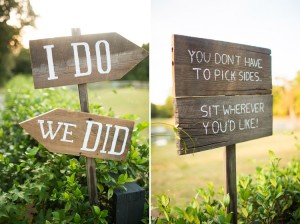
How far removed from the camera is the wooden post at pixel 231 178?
2086 millimetres

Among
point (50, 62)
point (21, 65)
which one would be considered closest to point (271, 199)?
point (50, 62)

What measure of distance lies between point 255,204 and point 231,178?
297mm

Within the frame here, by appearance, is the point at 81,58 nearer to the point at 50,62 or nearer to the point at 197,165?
the point at 50,62

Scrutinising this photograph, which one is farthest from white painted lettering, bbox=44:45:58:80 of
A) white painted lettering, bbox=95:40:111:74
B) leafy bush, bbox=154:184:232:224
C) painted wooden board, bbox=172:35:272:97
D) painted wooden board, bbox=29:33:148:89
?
leafy bush, bbox=154:184:232:224

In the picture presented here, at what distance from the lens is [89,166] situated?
1923mm

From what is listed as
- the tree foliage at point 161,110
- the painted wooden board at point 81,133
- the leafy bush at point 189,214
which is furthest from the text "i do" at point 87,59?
the tree foliage at point 161,110

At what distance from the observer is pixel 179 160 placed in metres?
5.77

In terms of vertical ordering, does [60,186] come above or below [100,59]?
below

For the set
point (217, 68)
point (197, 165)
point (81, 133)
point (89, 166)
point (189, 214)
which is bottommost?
point (197, 165)

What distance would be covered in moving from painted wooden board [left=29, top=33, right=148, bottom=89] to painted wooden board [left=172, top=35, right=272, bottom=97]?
33 centimetres

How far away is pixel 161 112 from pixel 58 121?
571cm

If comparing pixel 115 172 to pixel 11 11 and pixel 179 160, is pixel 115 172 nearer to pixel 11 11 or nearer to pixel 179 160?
pixel 179 160

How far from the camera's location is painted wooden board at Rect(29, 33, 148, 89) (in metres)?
1.78

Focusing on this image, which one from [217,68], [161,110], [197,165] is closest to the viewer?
[217,68]
